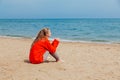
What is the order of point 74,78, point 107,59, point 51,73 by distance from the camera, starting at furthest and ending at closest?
point 107,59
point 51,73
point 74,78

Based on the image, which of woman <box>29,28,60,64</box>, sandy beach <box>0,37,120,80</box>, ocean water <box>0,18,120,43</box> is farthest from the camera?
ocean water <box>0,18,120,43</box>

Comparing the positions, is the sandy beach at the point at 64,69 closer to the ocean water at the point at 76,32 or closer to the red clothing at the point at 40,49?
the red clothing at the point at 40,49

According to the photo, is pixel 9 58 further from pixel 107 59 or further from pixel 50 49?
pixel 107 59

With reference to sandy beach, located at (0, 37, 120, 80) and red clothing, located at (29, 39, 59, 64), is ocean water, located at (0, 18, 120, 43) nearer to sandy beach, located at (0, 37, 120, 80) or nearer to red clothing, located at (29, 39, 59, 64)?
sandy beach, located at (0, 37, 120, 80)

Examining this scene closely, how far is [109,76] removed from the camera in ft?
21.0

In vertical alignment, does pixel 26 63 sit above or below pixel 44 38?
below

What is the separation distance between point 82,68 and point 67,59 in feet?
4.65

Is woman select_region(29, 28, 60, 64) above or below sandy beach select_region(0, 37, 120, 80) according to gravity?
above

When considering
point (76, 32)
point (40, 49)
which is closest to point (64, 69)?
point (40, 49)

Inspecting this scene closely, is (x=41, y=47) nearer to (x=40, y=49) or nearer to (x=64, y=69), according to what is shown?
(x=40, y=49)

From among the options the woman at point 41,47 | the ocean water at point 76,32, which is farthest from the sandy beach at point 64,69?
the ocean water at point 76,32

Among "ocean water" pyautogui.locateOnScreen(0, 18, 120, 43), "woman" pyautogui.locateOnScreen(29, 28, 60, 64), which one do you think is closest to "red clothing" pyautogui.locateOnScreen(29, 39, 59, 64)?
"woman" pyautogui.locateOnScreen(29, 28, 60, 64)

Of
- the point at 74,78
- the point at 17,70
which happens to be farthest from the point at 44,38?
the point at 74,78

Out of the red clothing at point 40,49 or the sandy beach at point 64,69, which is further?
the red clothing at point 40,49
